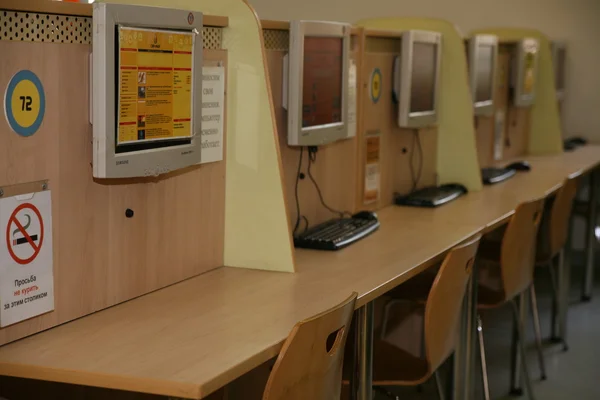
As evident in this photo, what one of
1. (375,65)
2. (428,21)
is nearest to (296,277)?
(375,65)

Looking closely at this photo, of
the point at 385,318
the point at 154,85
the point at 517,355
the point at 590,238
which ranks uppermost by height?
the point at 154,85

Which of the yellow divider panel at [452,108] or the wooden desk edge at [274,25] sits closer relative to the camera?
the wooden desk edge at [274,25]

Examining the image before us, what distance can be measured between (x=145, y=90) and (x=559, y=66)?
4.30m

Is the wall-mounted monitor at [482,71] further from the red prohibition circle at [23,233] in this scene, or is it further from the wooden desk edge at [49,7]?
the red prohibition circle at [23,233]

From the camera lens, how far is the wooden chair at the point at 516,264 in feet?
10.4

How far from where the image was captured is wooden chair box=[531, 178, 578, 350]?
386 cm

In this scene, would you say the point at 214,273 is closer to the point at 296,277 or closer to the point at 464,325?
the point at 296,277

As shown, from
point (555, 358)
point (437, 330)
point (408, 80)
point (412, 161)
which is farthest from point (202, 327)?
point (555, 358)

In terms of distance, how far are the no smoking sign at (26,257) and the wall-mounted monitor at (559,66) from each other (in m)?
4.41

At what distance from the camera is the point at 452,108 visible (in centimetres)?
389

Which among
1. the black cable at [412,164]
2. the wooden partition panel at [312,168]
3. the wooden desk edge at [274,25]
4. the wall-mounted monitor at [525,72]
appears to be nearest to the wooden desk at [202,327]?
the wooden partition panel at [312,168]

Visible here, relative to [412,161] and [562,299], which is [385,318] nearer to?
[412,161]

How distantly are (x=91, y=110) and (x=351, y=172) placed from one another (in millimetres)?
1483

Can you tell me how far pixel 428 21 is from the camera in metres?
3.78
